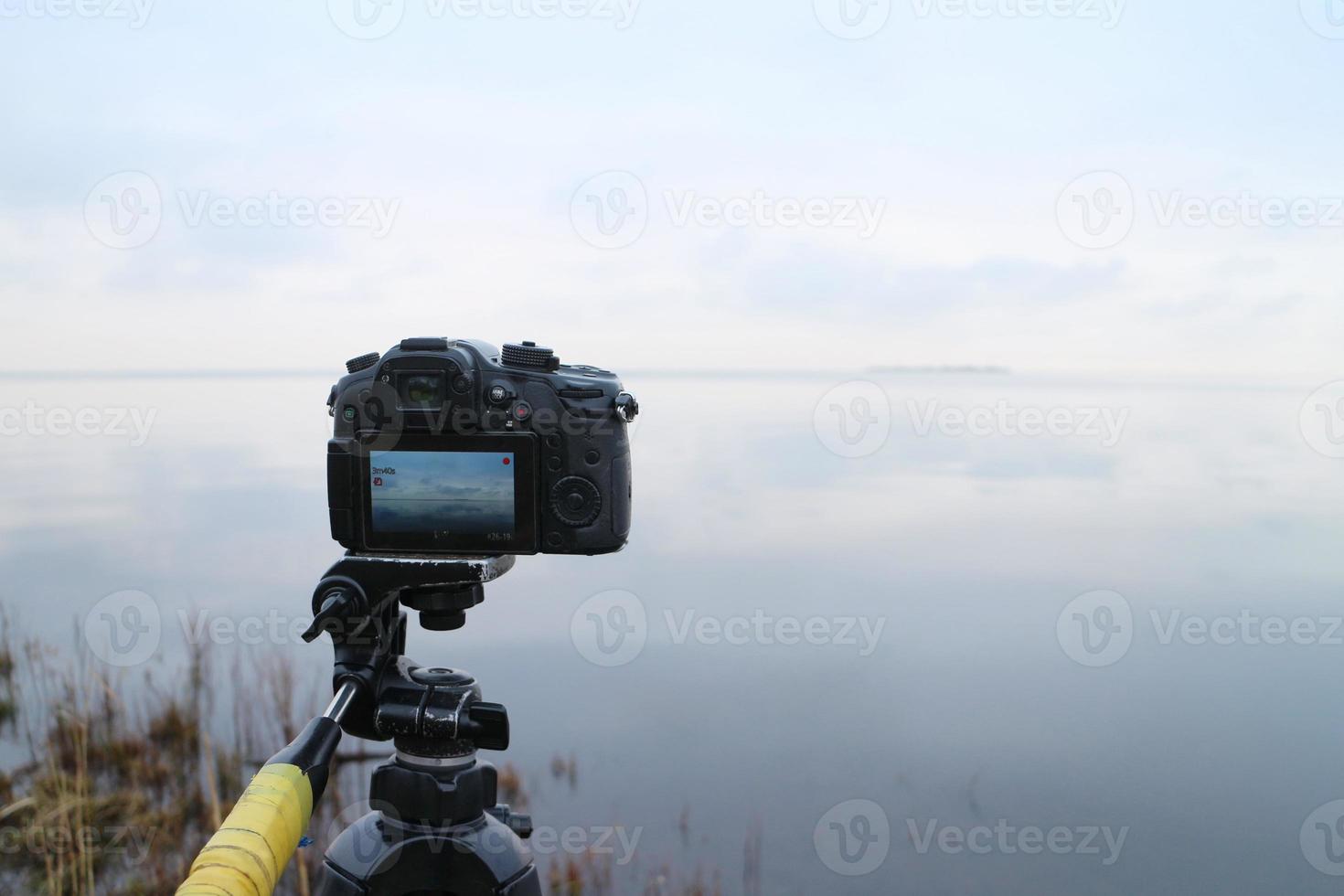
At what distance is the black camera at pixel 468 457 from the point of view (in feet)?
4.85

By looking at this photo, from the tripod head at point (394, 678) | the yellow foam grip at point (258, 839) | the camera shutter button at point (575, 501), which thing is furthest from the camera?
the camera shutter button at point (575, 501)

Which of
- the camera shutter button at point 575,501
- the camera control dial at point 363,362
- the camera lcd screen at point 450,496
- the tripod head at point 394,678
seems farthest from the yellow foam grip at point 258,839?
the camera control dial at point 363,362

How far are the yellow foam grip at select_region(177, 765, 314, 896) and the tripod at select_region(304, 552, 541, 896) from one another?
0.25 m

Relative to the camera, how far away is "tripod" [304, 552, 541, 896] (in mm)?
1394

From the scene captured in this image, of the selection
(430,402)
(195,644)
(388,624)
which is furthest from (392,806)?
(195,644)

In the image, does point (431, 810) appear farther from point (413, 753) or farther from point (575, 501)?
point (575, 501)

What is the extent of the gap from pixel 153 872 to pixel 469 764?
2.04 m

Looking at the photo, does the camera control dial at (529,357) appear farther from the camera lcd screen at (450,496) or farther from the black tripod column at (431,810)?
the black tripod column at (431,810)

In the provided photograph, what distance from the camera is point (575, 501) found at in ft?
4.94

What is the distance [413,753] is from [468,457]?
1.53ft

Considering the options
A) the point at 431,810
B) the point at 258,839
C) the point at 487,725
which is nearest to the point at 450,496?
the point at 487,725

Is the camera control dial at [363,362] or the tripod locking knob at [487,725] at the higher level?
the camera control dial at [363,362]

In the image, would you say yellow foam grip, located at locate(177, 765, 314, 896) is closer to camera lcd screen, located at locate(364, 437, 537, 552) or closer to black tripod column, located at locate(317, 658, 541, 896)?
black tripod column, located at locate(317, 658, 541, 896)

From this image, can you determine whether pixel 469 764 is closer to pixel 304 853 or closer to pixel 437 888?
pixel 437 888
